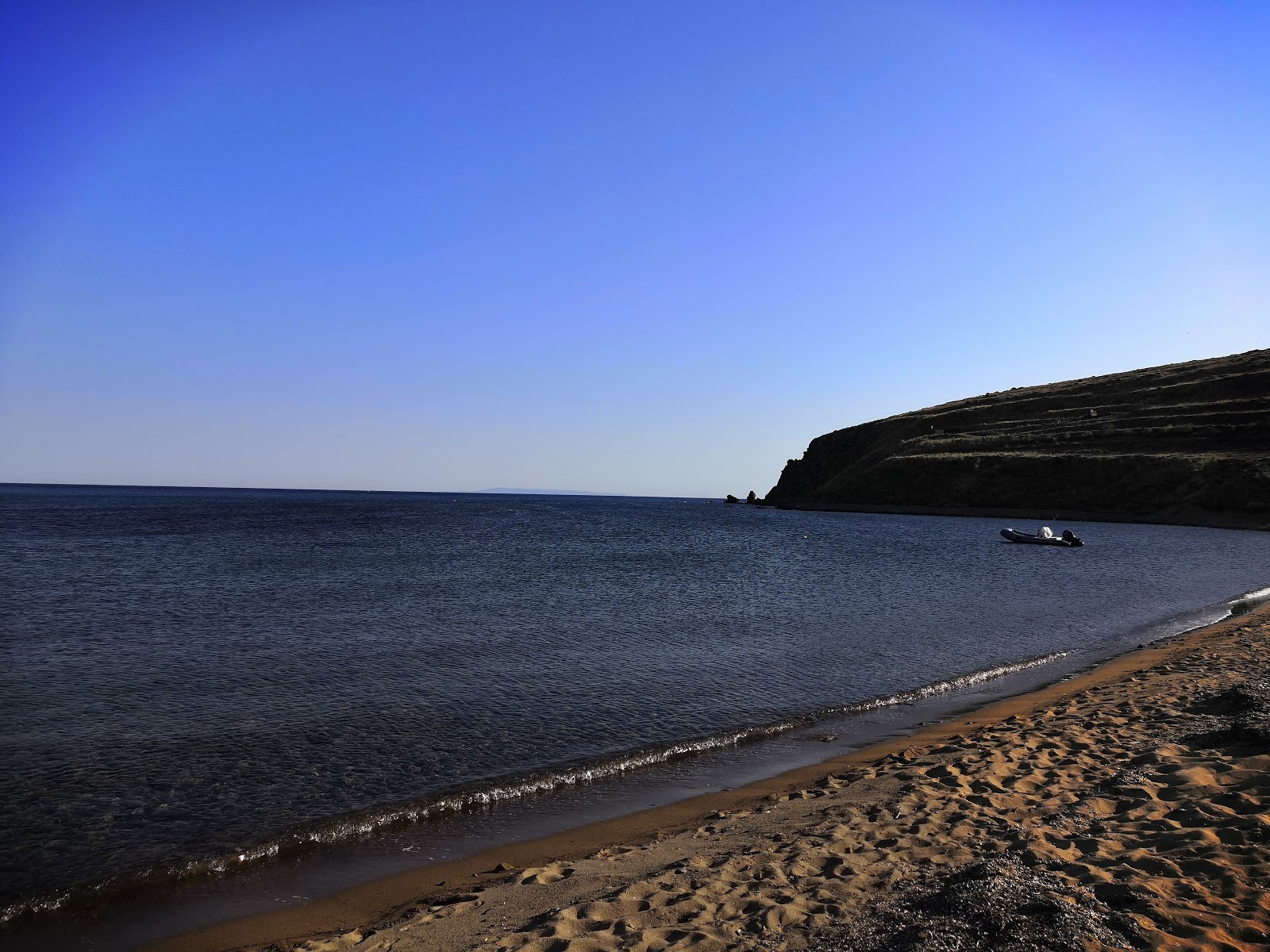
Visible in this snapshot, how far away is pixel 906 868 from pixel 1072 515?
90.6 metres

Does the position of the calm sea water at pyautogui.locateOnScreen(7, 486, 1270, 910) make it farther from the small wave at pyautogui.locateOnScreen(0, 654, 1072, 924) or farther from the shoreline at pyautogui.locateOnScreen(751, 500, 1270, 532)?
the shoreline at pyautogui.locateOnScreen(751, 500, 1270, 532)

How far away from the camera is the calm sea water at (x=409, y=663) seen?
32.3ft

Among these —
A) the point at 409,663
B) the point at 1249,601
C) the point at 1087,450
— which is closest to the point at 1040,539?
the point at 1249,601

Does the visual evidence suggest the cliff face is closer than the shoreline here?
No

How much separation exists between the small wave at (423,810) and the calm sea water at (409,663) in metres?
0.06

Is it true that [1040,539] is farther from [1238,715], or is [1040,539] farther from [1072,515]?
[1238,715]

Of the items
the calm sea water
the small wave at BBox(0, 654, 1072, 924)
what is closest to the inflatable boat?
the calm sea water

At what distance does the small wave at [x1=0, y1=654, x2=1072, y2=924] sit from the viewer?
25.2 ft

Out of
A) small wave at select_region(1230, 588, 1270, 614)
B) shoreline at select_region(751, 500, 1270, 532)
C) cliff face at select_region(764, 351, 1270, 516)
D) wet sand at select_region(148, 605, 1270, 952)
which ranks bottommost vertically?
small wave at select_region(1230, 588, 1270, 614)

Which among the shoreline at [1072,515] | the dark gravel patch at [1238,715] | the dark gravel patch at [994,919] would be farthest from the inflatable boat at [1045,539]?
the dark gravel patch at [994,919]

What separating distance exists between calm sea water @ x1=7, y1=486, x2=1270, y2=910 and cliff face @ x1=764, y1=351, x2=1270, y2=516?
134 feet

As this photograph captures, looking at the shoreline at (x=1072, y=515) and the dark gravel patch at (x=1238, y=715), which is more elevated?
the shoreline at (x=1072, y=515)

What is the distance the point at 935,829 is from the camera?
24.9ft

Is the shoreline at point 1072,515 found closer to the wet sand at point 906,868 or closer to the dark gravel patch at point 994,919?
the wet sand at point 906,868
